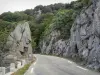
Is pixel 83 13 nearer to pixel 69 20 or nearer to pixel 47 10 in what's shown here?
pixel 69 20

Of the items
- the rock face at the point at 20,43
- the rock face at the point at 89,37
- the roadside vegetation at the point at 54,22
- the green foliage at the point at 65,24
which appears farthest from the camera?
the green foliage at the point at 65,24

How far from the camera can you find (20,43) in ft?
153

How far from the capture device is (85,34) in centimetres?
4003

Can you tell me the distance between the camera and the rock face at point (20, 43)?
1712 inches

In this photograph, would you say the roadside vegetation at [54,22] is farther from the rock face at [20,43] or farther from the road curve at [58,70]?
the road curve at [58,70]

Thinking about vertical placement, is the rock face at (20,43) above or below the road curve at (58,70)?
above

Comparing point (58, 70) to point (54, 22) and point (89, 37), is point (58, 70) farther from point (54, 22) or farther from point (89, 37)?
point (54, 22)

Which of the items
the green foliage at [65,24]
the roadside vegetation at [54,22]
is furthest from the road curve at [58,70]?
the green foliage at [65,24]

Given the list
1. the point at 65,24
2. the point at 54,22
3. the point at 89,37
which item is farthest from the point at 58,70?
the point at 54,22

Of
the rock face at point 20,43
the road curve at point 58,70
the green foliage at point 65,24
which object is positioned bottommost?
the road curve at point 58,70

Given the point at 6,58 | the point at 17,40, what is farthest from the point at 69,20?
the point at 6,58

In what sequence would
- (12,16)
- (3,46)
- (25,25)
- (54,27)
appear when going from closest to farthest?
(3,46) < (25,25) < (54,27) < (12,16)

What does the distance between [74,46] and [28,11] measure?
127 m

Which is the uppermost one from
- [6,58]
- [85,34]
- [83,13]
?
[83,13]
